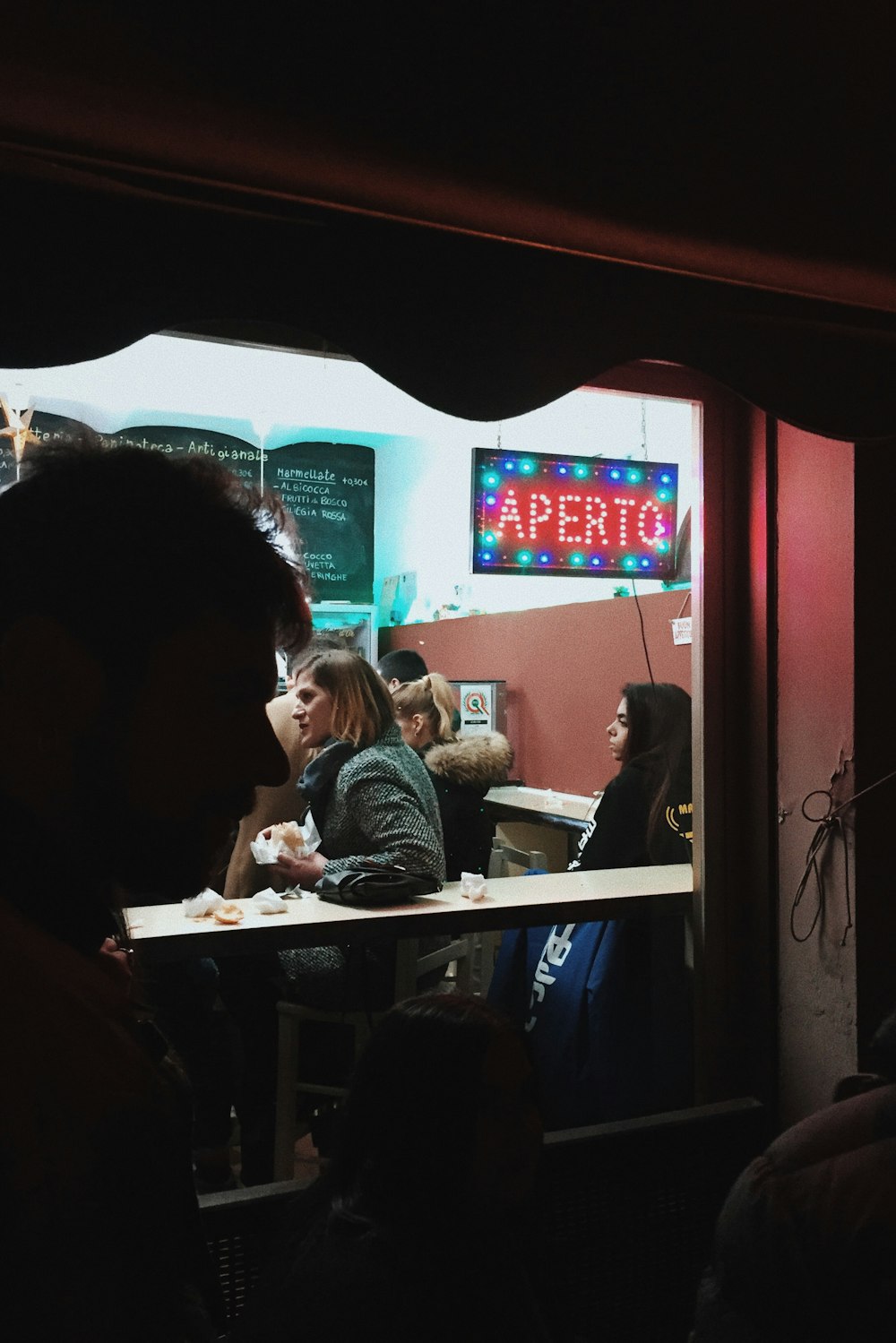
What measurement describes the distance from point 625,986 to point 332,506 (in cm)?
251

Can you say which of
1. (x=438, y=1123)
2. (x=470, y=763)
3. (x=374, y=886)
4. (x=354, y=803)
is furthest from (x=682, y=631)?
(x=438, y=1123)

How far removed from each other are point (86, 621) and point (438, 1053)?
3.80ft

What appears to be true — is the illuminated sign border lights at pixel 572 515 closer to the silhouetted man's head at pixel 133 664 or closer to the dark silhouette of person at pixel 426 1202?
the dark silhouette of person at pixel 426 1202

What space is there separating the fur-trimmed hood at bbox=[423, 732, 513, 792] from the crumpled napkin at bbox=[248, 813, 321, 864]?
59 centimetres

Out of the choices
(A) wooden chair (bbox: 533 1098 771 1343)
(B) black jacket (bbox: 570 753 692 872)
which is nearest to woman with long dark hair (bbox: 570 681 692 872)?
(B) black jacket (bbox: 570 753 692 872)

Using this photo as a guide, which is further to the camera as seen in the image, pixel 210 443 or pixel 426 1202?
pixel 210 443

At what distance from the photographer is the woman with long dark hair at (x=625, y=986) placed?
9.56ft

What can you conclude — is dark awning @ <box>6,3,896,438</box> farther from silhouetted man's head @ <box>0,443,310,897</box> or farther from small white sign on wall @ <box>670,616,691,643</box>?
small white sign on wall @ <box>670,616,691,643</box>

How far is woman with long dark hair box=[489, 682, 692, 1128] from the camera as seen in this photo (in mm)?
2914

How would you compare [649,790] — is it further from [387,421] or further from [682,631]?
[387,421]

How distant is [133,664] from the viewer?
0.81 metres

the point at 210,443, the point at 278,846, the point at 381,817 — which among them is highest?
the point at 210,443

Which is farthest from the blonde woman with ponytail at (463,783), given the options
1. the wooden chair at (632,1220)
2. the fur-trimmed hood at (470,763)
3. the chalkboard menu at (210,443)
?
the chalkboard menu at (210,443)

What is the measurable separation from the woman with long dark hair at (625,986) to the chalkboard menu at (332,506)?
1741 mm
